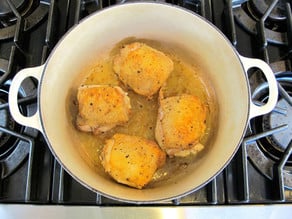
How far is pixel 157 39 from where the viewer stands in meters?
0.93

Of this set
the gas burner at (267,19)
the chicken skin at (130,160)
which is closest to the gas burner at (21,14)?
the chicken skin at (130,160)

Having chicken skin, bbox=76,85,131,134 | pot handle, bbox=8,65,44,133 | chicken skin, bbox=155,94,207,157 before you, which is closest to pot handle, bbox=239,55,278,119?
chicken skin, bbox=155,94,207,157

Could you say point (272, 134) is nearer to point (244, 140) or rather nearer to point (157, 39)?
point (244, 140)

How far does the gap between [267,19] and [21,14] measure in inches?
22.6

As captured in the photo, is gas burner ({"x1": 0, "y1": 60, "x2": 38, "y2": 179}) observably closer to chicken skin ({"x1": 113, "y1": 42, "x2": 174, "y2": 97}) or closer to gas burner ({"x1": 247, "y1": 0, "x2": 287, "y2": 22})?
chicken skin ({"x1": 113, "y1": 42, "x2": 174, "y2": 97})

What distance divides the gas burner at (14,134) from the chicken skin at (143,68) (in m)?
0.20

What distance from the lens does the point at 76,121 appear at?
85 centimetres

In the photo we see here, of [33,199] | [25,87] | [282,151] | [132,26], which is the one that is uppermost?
[132,26]

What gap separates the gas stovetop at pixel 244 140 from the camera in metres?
0.77

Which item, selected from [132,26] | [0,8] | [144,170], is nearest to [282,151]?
[144,170]

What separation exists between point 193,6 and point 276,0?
7.4 inches

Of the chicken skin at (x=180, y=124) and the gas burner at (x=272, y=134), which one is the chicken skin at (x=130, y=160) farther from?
the gas burner at (x=272, y=134)

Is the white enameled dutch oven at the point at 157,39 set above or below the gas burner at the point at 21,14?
below

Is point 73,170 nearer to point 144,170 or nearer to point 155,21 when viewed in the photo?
point 144,170
